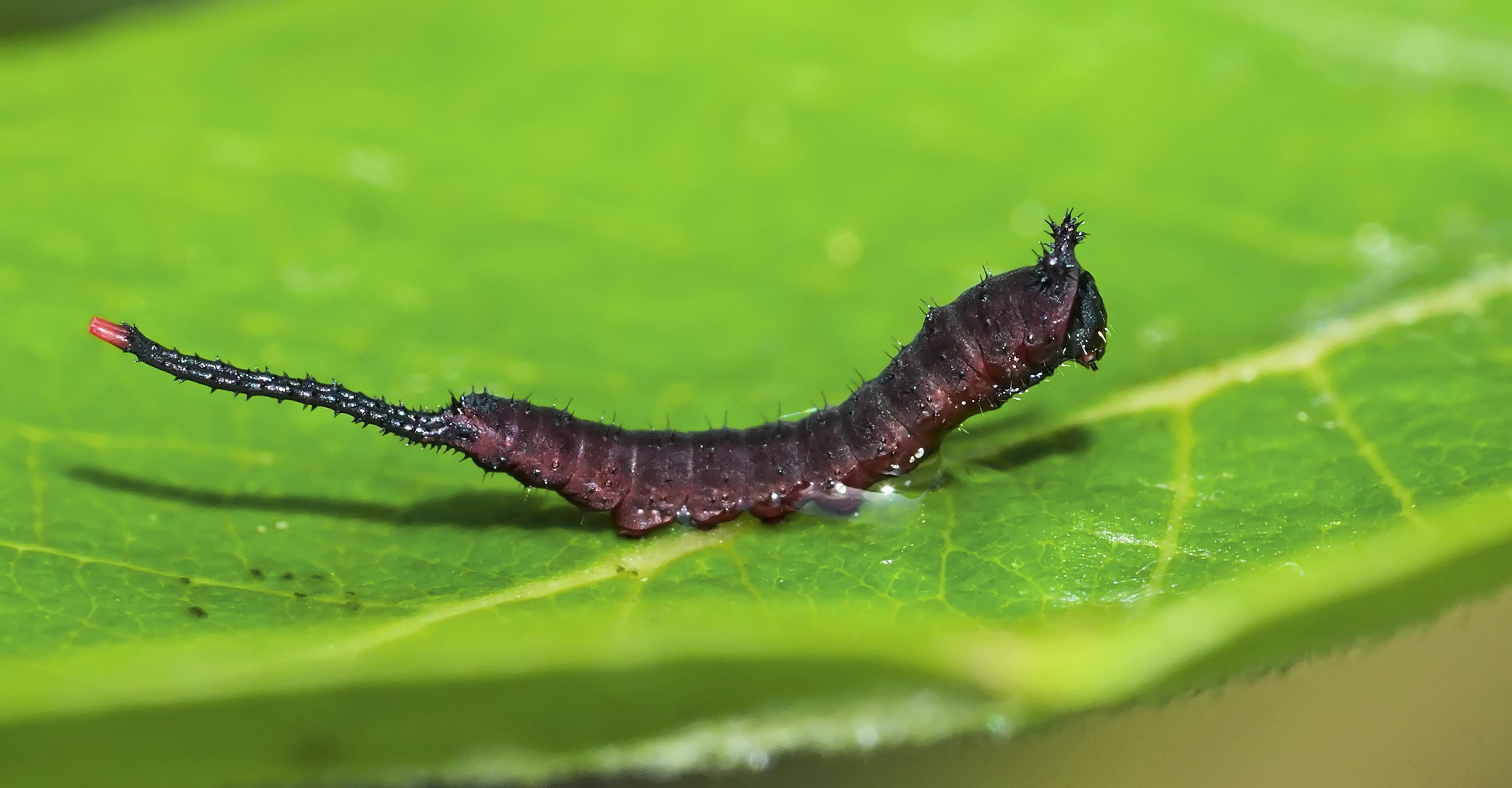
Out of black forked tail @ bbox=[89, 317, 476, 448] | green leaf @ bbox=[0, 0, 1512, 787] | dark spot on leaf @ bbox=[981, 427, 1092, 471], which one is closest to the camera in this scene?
green leaf @ bbox=[0, 0, 1512, 787]

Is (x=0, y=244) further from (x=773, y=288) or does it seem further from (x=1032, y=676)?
(x=1032, y=676)

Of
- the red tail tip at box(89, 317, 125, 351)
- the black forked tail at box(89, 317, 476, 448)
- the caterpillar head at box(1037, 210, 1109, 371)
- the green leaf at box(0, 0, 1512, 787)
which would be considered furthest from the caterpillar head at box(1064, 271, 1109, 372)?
the red tail tip at box(89, 317, 125, 351)

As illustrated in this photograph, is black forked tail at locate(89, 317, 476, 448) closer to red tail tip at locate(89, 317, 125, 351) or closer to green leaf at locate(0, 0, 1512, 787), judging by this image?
red tail tip at locate(89, 317, 125, 351)

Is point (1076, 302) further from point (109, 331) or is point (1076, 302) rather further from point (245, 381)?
point (109, 331)

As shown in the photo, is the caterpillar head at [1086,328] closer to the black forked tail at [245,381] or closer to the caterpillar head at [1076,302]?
the caterpillar head at [1076,302]

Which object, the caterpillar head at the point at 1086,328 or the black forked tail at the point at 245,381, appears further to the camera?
the caterpillar head at the point at 1086,328

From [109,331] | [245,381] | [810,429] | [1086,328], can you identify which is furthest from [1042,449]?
[109,331]

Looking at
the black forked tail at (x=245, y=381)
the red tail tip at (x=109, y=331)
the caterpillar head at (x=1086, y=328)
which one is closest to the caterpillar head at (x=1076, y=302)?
the caterpillar head at (x=1086, y=328)

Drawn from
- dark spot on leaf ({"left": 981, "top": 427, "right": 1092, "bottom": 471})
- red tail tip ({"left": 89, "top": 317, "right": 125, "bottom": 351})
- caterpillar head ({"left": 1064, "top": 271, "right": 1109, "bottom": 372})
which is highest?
caterpillar head ({"left": 1064, "top": 271, "right": 1109, "bottom": 372})
